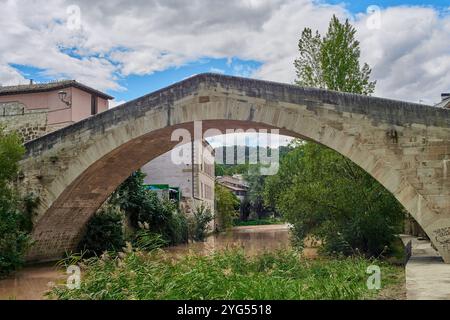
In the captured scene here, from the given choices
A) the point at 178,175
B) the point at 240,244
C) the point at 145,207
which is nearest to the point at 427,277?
the point at 240,244

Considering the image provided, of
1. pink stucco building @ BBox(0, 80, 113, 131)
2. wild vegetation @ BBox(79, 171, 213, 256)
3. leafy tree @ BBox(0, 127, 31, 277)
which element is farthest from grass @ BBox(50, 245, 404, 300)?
pink stucco building @ BBox(0, 80, 113, 131)

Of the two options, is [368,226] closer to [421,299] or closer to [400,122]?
[400,122]

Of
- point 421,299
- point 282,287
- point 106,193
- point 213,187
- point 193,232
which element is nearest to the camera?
point 421,299

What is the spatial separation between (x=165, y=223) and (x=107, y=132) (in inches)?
328

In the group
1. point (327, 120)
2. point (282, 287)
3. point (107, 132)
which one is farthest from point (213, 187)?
point (282, 287)

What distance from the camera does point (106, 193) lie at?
16.8m

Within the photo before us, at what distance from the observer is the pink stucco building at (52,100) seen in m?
19.7

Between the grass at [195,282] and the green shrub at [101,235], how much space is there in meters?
8.38

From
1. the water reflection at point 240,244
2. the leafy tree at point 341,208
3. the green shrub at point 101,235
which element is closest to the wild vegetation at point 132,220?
the green shrub at point 101,235

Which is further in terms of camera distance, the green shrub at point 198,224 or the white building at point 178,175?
the white building at point 178,175

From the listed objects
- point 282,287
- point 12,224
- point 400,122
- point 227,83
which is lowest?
point 282,287

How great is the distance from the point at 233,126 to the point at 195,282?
23.6 ft

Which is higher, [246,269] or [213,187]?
[213,187]

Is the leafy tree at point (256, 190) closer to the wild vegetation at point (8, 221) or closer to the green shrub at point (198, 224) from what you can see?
the green shrub at point (198, 224)
